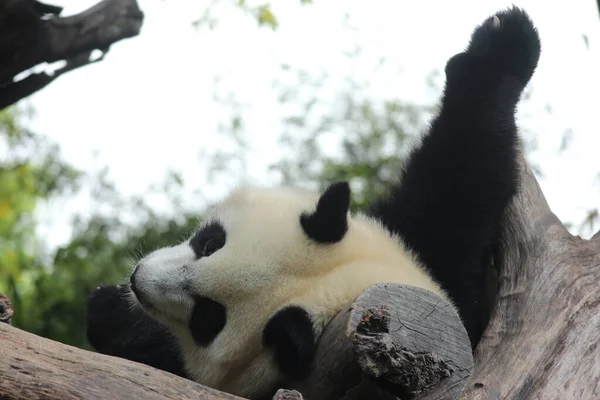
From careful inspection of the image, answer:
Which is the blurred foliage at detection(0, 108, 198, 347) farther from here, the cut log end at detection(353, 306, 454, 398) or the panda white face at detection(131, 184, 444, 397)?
the cut log end at detection(353, 306, 454, 398)

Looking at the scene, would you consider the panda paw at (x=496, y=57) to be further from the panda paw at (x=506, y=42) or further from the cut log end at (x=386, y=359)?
the cut log end at (x=386, y=359)

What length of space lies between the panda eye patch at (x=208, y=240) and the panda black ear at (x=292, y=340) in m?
0.43

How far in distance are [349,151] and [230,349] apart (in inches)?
164

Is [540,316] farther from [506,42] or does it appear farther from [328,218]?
[506,42]

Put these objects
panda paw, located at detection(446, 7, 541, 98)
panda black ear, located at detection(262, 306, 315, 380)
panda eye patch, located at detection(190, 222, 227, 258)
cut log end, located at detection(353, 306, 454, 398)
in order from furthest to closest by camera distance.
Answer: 1. panda paw, located at detection(446, 7, 541, 98)
2. panda eye patch, located at detection(190, 222, 227, 258)
3. panda black ear, located at detection(262, 306, 315, 380)
4. cut log end, located at detection(353, 306, 454, 398)

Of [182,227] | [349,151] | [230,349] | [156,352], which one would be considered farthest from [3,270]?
[230,349]

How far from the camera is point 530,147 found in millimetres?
6430

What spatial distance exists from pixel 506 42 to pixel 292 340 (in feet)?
6.60

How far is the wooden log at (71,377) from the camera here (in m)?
1.99

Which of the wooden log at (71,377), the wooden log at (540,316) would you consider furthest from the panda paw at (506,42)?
the wooden log at (71,377)

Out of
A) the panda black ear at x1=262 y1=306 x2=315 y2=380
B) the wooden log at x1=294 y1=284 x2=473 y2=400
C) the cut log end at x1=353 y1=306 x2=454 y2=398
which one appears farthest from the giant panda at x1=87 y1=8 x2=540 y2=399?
the cut log end at x1=353 y1=306 x2=454 y2=398

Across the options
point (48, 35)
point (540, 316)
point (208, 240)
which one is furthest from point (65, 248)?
point (540, 316)

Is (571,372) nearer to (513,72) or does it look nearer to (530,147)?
(513,72)

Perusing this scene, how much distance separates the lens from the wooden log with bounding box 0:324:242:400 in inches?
78.3
